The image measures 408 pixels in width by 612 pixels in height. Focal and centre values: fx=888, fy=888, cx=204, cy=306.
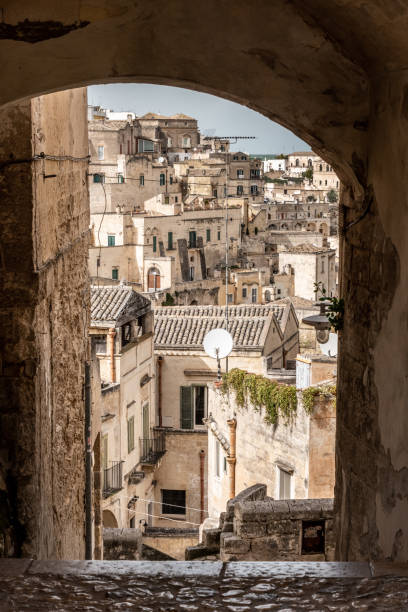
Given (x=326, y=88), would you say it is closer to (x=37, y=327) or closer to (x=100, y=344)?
(x=37, y=327)

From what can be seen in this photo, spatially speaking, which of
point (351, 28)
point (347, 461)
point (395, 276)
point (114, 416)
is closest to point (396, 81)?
point (351, 28)

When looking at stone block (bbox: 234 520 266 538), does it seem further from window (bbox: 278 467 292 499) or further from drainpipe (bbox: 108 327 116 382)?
drainpipe (bbox: 108 327 116 382)

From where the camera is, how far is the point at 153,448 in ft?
84.9

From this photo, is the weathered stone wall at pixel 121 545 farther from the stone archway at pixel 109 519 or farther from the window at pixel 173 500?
the window at pixel 173 500

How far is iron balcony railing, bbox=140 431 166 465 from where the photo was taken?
81.1 ft

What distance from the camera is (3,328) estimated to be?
606 cm

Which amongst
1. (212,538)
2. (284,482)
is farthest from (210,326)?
(212,538)

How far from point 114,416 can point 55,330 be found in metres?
14.8

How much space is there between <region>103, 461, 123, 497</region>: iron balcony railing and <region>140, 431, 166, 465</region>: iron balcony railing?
2220mm

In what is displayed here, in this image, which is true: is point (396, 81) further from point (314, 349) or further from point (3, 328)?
point (314, 349)

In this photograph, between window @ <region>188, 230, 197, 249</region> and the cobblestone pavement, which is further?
window @ <region>188, 230, 197, 249</region>

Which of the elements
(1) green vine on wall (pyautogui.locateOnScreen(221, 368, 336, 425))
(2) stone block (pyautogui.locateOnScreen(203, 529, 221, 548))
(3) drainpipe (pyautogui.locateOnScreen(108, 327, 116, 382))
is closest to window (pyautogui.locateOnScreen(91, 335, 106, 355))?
(3) drainpipe (pyautogui.locateOnScreen(108, 327, 116, 382))

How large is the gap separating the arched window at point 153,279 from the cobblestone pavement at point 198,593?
5076 centimetres

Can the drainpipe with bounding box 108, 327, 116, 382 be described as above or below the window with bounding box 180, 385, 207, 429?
above
